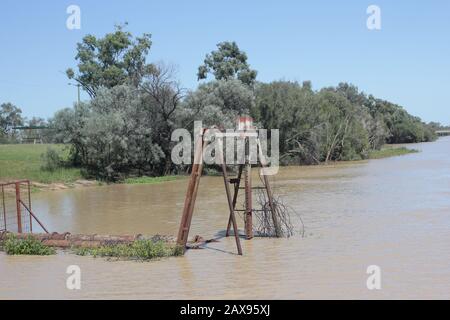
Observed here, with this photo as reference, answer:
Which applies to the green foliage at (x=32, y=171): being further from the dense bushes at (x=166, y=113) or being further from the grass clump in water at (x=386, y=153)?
the grass clump in water at (x=386, y=153)

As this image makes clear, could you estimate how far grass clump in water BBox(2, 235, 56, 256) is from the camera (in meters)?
12.3

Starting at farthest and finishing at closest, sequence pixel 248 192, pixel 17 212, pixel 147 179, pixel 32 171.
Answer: pixel 147 179, pixel 32 171, pixel 17 212, pixel 248 192

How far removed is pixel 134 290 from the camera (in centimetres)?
886

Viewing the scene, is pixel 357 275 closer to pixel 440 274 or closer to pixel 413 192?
pixel 440 274

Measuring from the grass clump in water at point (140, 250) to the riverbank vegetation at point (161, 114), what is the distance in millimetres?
28432

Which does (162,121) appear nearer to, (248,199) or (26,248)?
(248,199)

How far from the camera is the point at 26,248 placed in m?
12.3

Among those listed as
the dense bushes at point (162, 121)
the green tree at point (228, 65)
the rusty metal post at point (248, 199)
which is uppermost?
the green tree at point (228, 65)

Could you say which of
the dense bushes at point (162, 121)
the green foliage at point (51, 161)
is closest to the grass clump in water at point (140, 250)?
the dense bushes at point (162, 121)

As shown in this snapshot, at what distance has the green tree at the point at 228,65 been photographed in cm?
6844

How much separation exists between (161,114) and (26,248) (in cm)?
3240

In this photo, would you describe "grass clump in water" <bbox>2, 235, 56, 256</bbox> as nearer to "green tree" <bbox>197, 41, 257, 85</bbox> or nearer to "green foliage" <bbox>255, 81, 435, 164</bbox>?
"green foliage" <bbox>255, 81, 435, 164</bbox>

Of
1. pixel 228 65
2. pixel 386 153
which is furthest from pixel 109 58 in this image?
pixel 386 153

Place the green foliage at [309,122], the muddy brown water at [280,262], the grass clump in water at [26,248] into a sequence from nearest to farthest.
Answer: the muddy brown water at [280,262], the grass clump in water at [26,248], the green foliage at [309,122]
